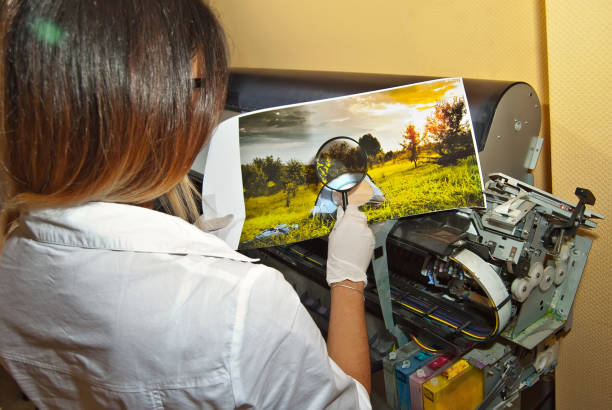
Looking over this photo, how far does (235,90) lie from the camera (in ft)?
6.33

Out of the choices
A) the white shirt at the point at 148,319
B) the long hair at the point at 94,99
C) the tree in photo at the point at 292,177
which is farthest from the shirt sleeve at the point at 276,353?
the tree in photo at the point at 292,177

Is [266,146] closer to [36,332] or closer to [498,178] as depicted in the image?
[498,178]

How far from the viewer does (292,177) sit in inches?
49.9

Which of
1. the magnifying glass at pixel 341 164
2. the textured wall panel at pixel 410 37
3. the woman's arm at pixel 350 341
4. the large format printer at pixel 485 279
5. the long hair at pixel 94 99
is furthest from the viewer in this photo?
the textured wall panel at pixel 410 37

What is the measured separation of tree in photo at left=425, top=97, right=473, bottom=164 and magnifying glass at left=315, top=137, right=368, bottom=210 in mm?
211

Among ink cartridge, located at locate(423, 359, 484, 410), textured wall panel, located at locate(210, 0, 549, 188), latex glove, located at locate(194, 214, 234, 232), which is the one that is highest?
textured wall panel, located at locate(210, 0, 549, 188)

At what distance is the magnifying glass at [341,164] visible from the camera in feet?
3.84

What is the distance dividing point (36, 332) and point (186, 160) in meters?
0.39

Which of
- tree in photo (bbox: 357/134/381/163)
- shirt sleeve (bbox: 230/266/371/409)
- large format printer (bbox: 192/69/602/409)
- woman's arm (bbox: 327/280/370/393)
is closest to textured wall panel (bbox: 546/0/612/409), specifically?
large format printer (bbox: 192/69/602/409)

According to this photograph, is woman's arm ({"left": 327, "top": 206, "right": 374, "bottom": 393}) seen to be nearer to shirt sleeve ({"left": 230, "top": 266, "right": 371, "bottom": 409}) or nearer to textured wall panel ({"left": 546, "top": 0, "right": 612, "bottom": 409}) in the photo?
shirt sleeve ({"left": 230, "top": 266, "right": 371, "bottom": 409})

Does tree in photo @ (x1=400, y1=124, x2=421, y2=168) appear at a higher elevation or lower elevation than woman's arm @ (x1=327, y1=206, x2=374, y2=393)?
higher

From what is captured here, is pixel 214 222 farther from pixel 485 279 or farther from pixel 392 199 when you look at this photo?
pixel 485 279

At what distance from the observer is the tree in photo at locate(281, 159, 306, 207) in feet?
4.13

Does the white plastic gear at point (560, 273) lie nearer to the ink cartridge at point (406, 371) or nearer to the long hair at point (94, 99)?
the ink cartridge at point (406, 371)
